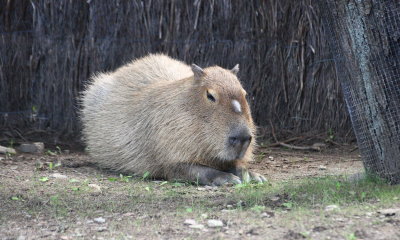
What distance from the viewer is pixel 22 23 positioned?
295 inches

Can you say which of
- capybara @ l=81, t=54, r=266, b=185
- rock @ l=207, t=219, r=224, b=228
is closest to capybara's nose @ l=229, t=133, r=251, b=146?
capybara @ l=81, t=54, r=266, b=185

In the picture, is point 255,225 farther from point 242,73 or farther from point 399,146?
point 242,73

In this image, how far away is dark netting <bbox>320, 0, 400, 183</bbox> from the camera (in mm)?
4156

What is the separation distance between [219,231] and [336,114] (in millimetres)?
3701

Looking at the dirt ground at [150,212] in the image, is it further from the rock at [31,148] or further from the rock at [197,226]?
the rock at [31,148]

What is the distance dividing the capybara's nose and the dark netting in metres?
0.89

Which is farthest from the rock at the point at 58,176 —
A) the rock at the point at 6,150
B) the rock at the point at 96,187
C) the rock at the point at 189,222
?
the rock at the point at 189,222

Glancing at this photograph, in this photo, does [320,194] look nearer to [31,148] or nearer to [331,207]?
[331,207]

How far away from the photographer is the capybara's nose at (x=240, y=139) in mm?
5027

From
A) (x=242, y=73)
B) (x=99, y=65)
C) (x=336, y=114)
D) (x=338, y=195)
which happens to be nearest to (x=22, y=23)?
(x=99, y=65)

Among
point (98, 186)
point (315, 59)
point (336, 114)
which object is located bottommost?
point (98, 186)

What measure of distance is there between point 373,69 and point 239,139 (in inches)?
47.5

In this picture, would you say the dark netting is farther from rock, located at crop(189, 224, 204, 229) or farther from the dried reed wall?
the dried reed wall

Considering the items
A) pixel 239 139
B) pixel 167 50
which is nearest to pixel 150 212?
pixel 239 139
